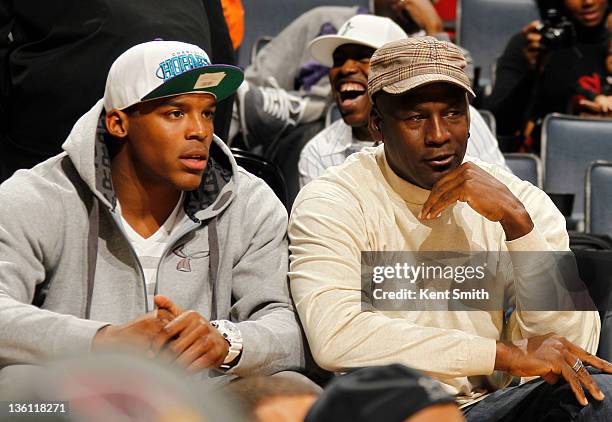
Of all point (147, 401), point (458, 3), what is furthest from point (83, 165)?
point (458, 3)

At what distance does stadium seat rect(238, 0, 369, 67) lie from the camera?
5.98m

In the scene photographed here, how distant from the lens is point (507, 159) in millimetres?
4191

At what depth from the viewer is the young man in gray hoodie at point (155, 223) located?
7.70 feet

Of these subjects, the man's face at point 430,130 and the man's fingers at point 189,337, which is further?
the man's face at point 430,130

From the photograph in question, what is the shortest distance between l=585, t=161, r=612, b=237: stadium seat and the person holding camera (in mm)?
1079

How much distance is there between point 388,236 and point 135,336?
2.44 ft

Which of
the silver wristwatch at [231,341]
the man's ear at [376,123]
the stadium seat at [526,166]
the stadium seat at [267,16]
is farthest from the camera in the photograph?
the stadium seat at [267,16]

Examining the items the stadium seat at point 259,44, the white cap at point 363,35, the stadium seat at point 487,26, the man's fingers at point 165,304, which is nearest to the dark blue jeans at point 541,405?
the man's fingers at point 165,304

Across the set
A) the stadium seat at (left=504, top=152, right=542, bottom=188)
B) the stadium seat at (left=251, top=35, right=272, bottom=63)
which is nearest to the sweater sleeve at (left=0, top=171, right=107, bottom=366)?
the stadium seat at (left=504, top=152, right=542, bottom=188)

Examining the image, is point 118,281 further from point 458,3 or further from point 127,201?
point 458,3

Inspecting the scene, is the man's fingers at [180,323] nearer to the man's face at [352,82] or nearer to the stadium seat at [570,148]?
the man's face at [352,82]

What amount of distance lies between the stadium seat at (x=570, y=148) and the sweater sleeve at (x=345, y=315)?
7.59ft

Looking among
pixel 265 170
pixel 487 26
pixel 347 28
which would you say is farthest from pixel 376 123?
pixel 487 26

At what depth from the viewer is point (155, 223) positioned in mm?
2580
